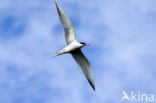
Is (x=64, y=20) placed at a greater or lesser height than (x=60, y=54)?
greater

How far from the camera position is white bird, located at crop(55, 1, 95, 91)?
73.6ft

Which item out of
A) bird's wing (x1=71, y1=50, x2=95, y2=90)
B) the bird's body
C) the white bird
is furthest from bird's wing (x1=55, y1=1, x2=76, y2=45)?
bird's wing (x1=71, y1=50, x2=95, y2=90)

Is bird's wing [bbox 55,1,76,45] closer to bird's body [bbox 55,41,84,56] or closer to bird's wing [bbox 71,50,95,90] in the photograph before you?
bird's body [bbox 55,41,84,56]

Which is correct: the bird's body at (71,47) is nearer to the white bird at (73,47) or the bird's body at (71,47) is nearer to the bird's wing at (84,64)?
the white bird at (73,47)

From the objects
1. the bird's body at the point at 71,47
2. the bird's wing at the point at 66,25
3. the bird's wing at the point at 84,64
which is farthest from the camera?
the bird's wing at the point at 84,64

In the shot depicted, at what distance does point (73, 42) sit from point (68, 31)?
2.20 ft

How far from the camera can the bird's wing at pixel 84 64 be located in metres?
23.6

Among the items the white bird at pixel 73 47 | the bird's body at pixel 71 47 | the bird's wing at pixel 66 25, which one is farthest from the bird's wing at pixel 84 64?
the bird's wing at pixel 66 25

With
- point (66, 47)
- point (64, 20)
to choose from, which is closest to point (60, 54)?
point (66, 47)

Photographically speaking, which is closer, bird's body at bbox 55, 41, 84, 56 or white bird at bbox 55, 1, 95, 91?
white bird at bbox 55, 1, 95, 91

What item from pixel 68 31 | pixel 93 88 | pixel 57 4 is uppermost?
pixel 57 4

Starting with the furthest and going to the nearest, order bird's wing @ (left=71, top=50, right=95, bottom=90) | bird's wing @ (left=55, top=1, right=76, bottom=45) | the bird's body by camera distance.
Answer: bird's wing @ (left=71, top=50, right=95, bottom=90), the bird's body, bird's wing @ (left=55, top=1, right=76, bottom=45)

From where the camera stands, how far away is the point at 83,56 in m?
23.7

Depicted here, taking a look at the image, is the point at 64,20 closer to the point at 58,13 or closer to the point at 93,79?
the point at 58,13
